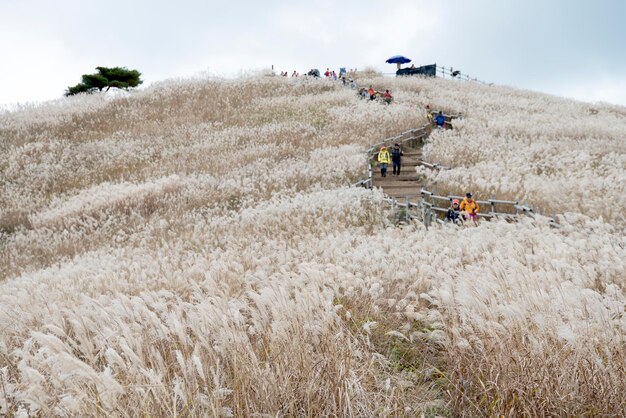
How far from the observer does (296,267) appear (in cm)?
638

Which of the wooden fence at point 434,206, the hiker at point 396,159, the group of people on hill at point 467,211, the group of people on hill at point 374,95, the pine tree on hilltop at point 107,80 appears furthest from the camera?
the pine tree on hilltop at point 107,80

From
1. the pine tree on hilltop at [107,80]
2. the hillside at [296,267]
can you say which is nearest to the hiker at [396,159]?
the hillside at [296,267]

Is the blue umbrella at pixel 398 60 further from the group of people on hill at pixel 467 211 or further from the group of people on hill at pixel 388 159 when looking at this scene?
the group of people on hill at pixel 467 211

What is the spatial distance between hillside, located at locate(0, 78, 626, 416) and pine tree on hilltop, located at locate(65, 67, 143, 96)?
1160 cm

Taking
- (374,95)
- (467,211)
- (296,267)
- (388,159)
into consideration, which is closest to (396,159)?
(388,159)

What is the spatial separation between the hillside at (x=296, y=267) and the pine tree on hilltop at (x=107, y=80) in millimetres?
11601

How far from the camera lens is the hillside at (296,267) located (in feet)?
9.34

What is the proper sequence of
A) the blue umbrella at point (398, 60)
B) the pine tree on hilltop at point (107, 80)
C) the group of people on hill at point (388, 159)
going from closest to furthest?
the group of people on hill at point (388, 159), the pine tree on hilltop at point (107, 80), the blue umbrella at point (398, 60)

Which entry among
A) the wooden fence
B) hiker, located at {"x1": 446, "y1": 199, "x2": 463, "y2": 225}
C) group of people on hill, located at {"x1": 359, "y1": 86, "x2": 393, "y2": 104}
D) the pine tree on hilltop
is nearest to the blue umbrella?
group of people on hill, located at {"x1": 359, "y1": 86, "x2": 393, "y2": 104}

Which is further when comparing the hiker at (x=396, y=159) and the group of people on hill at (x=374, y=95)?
the group of people on hill at (x=374, y=95)

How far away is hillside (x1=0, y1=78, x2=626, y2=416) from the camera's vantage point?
285 centimetres

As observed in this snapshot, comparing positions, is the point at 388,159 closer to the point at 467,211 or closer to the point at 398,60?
the point at 467,211

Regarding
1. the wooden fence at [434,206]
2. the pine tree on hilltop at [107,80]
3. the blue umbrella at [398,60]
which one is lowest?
the wooden fence at [434,206]

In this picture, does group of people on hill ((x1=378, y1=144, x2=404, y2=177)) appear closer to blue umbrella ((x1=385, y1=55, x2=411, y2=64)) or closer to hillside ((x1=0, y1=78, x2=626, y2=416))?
hillside ((x1=0, y1=78, x2=626, y2=416))
